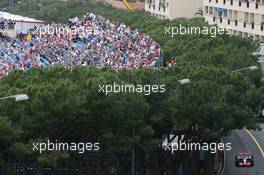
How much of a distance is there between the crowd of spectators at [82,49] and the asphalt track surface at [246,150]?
311 inches

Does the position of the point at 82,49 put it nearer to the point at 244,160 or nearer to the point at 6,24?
the point at 244,160

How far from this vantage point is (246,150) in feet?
240

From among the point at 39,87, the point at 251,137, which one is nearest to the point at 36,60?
the point at 251,137

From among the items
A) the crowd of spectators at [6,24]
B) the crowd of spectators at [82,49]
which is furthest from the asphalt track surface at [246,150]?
the crowd of spectators at [6,24]

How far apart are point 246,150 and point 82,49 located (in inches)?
528

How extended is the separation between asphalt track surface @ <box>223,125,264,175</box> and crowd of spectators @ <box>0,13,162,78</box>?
25.9ft

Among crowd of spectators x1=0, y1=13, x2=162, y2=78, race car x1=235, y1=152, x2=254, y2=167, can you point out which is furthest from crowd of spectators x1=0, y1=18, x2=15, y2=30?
race car x1=235, y1=152, x2=254, y2=167

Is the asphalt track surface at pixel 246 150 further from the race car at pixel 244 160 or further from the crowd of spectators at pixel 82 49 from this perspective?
the crowd of spectators at pixel 82 49

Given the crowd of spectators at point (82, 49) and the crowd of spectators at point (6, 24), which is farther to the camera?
Answer: the crowd of spectators at point (6, 24)

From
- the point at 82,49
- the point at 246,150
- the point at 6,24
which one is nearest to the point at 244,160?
the point at 246,150

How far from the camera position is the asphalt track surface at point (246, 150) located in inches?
2616

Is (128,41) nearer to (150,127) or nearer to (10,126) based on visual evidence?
Result: (150,127)

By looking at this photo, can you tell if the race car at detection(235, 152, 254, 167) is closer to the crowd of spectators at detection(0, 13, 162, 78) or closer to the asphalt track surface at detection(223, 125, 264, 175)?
the asphalt track surface at detection(223, 125, 264, 175)

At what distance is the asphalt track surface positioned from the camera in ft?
218
